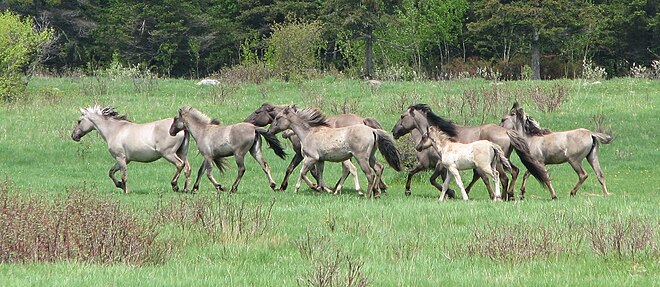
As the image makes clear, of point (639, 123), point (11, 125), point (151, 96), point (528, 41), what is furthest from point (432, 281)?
point (528, 41)

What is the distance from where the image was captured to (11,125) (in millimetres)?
29766

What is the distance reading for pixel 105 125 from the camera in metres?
20.7

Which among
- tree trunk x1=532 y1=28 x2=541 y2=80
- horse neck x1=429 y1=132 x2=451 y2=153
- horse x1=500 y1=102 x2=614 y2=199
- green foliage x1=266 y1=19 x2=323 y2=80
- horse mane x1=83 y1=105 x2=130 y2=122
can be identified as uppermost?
horse mane x1=83 y1=105 x2=130 y2=122

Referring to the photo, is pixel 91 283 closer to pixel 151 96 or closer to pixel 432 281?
pixel 432 281

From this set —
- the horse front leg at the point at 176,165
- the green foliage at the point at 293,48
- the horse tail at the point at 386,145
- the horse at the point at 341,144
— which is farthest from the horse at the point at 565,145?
the green foliage at the point at 293,48

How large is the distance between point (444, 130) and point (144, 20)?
44339mm

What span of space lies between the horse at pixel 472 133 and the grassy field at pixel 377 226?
35.7 inches

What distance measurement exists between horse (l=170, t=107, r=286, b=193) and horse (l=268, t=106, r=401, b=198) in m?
0.78

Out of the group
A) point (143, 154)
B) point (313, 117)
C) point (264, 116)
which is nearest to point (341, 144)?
point (313, 117)

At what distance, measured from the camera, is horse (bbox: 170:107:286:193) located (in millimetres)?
19734

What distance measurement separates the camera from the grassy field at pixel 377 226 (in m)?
10.4

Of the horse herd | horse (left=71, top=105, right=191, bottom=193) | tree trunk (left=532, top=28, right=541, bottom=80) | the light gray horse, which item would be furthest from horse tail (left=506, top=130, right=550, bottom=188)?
tree trunk (left=532, top=28, right=541, bottom=80)

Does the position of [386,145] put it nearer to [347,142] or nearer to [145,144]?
[347,142]

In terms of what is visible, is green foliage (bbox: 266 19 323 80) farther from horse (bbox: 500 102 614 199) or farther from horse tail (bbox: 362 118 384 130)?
horse (bbox: 500 102 614 199)
